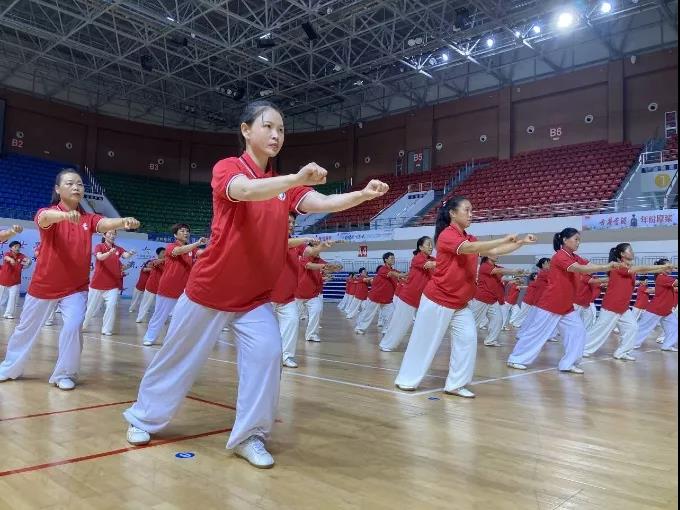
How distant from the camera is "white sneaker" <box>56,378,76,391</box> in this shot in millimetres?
4332

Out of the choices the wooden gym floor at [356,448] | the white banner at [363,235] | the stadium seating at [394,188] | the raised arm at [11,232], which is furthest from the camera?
the stadium seating at [394,188]

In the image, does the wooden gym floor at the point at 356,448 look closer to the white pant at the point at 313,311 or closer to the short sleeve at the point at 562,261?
the short sleeve at the point at 562,261

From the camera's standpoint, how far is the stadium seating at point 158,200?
78.2 feet

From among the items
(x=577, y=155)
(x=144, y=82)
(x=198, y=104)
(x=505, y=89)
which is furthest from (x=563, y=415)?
(x=198, y=104)

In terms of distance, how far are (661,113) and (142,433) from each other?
19.2 m

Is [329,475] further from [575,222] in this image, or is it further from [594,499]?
[575,222]

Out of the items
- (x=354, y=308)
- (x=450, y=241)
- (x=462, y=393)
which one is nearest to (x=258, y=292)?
(x=450, y=241)

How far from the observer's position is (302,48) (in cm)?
1895

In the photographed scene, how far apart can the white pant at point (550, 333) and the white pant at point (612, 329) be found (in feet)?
5.76

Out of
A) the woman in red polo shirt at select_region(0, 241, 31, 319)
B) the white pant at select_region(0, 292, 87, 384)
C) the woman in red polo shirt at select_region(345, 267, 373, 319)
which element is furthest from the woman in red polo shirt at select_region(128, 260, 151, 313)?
the white pant at select_region(0, 292, 87, 384)

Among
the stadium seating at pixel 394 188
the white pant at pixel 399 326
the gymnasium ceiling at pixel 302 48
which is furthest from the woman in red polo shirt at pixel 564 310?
the stadium seating at pixel 394 188

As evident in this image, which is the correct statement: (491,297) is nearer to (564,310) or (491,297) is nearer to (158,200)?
(564,310)

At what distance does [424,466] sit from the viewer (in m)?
2.73

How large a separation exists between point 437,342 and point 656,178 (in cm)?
1373
